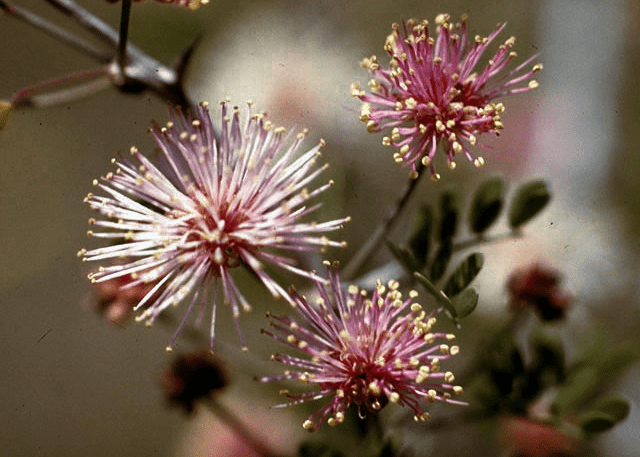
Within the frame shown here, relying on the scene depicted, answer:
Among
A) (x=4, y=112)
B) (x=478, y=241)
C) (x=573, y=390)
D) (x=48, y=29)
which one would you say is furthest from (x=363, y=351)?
(x=48, y=29)

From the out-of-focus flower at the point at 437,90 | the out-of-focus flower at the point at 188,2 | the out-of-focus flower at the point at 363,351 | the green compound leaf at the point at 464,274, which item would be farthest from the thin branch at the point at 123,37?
the green compound leaf at the point at 464,274

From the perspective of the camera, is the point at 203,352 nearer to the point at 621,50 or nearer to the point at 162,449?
the point at 162,449

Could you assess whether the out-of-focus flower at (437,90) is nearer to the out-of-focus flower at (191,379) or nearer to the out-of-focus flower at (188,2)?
the out-of-focus flower at (188,2)

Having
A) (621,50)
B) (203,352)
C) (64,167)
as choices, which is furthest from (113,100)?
(621,50)

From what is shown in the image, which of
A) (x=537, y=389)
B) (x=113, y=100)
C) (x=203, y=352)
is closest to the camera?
(x=537, y=389)

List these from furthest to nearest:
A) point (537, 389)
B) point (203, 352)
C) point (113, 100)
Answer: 1. point (113, 100)
2. point (203, 352)
3. point (537, 389)

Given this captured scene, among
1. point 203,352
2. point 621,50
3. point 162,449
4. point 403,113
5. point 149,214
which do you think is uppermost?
point 621,50

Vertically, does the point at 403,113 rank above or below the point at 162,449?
above
